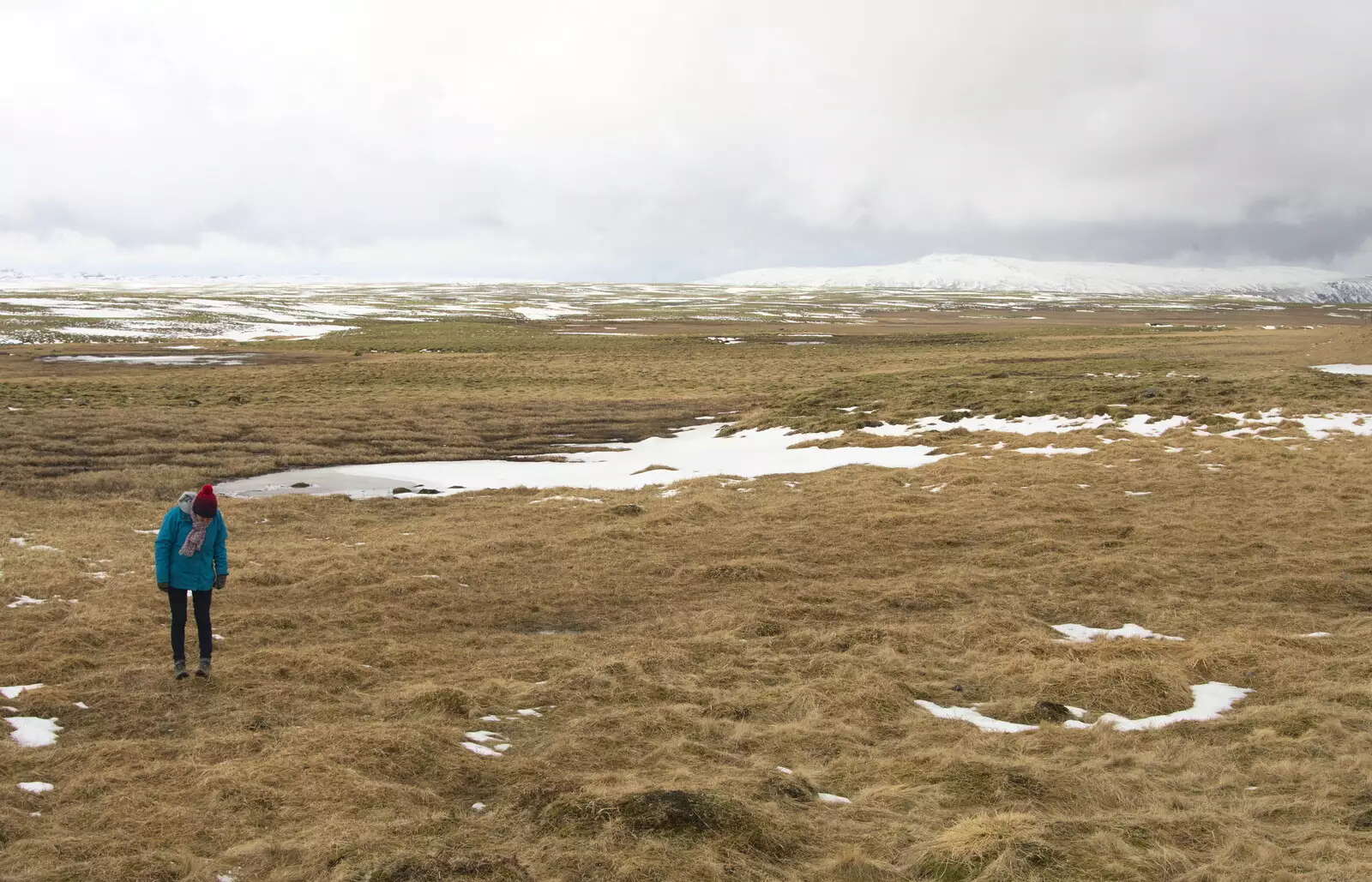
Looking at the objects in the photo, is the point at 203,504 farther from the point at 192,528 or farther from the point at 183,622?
the point at 183,622

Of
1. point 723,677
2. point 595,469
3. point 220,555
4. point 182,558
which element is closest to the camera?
point 182,558

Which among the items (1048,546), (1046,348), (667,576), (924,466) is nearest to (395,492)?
(667,576)

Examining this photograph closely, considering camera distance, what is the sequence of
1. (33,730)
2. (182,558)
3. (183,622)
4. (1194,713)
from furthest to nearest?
(182,558), (183,622), (1194,713), (33,730)

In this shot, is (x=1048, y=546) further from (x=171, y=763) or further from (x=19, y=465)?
(x=19, y=465)

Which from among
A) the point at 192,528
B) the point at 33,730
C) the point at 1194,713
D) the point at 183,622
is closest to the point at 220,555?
the point at 192,528

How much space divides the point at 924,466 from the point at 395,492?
13.4 m

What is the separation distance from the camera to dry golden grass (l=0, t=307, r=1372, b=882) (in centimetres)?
580

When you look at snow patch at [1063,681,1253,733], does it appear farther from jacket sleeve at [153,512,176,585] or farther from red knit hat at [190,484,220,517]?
jacket sleeve at [153,512,176,585]

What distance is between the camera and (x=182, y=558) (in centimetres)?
941

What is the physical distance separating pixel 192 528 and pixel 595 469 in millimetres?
16509

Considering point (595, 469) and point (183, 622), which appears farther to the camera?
point (595, 469)

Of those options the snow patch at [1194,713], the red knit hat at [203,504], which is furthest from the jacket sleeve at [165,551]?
the snow patch at [1194,713]

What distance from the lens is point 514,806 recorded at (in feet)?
20.9

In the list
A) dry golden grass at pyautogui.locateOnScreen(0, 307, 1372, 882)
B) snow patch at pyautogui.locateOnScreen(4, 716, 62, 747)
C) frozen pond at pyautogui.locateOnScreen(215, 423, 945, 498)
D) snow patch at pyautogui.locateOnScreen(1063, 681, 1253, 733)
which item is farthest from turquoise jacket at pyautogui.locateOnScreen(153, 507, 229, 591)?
frozen pond at pyautogui.locateOnScreen(215, 423, 945, 498)
